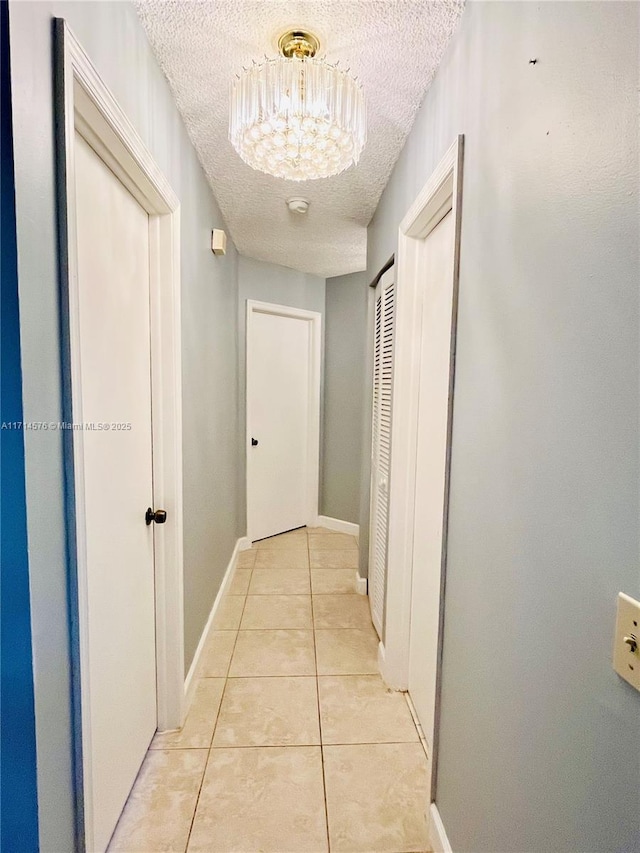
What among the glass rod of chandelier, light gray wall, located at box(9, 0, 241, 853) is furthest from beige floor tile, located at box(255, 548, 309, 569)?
the glass rod of chandelier

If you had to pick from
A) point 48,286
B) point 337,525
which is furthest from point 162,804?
point 337,525

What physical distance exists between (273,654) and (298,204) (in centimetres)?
249

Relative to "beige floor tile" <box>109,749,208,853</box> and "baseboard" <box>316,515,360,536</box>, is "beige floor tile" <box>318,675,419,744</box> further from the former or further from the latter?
"baseboard" <box>316,515,360,536</box>

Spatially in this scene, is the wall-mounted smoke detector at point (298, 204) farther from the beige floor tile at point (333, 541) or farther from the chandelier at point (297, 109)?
the beige floor tile at point (333, 541)

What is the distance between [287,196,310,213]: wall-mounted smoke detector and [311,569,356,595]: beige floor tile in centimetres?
248

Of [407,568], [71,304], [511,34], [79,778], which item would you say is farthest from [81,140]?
[407,568]

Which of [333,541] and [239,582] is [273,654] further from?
[333,541]

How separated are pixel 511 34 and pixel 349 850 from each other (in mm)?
2194

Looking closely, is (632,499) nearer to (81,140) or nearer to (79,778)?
(79,778)

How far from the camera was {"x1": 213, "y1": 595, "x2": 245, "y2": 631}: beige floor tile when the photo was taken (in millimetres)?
2305


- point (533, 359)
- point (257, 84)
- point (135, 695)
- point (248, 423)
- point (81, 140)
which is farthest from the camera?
point (248, 423)

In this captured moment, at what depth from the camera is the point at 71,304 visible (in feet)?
2.59

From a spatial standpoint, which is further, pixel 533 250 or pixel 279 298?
pixel 279 298

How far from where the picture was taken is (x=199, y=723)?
64.7 inches
